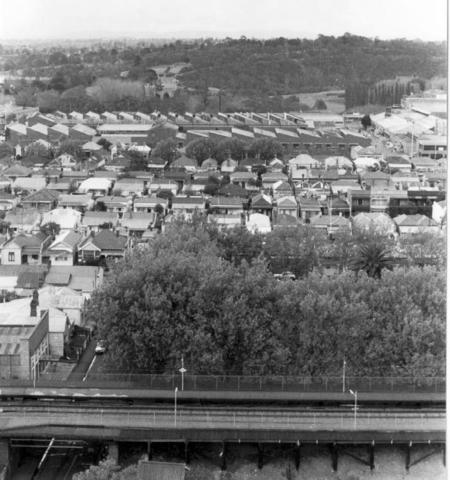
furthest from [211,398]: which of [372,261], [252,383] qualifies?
[372,261]

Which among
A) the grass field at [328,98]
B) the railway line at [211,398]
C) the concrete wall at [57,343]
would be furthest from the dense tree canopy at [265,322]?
the grass field at [328,98]

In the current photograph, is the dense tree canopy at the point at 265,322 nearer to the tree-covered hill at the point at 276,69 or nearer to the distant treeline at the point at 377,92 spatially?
the distant treeline at the point at 377,92

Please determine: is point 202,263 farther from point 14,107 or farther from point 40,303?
point 14,107

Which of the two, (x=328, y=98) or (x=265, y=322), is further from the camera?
(x=328, y=98)

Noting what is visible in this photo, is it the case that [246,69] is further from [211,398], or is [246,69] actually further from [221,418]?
[221,418]

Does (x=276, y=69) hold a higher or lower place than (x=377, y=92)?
higher

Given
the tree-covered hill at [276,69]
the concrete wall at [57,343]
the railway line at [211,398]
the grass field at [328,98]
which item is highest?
the tree-covered hill at [276,69]
